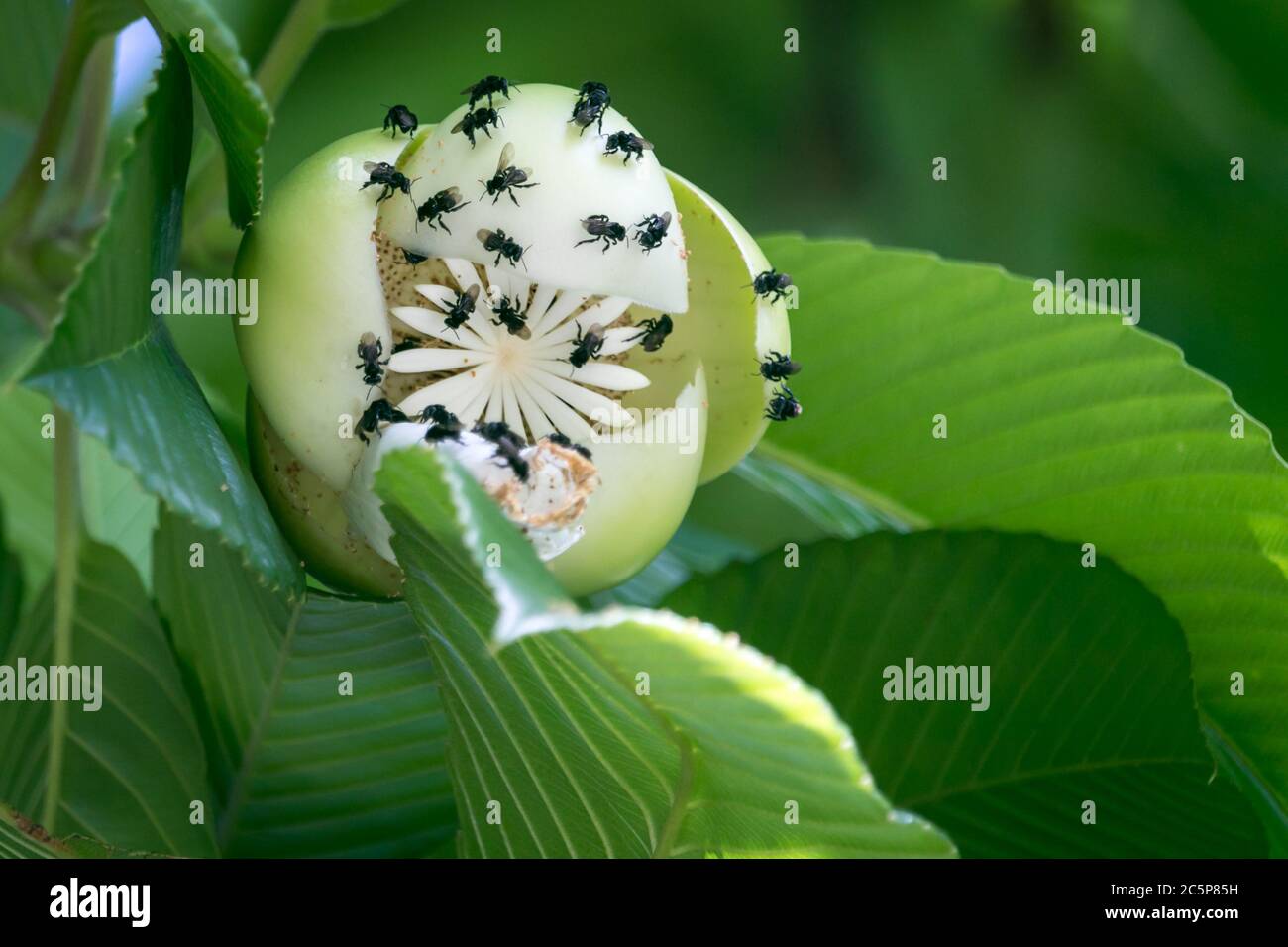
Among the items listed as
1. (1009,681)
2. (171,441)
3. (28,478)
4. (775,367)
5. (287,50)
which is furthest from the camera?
(28,478)

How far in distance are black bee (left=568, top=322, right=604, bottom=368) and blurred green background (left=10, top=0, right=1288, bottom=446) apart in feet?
2.42

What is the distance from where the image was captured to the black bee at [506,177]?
22.3 inches

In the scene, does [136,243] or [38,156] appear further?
[38,156]

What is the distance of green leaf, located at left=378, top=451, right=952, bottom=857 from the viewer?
0.45m

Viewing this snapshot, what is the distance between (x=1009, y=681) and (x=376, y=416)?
1.26 ft

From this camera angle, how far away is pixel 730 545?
3.51 feet

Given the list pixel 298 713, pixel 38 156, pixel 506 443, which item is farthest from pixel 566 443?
pixel 38 156

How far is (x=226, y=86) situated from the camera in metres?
0.57

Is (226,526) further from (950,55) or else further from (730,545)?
(950,55)

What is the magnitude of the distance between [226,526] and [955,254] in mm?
1046

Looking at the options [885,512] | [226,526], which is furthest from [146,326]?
[885,512]

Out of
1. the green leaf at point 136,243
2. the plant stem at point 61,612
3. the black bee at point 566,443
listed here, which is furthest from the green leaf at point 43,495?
the black bee at point 566,443

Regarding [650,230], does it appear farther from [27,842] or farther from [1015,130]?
[1015,130]

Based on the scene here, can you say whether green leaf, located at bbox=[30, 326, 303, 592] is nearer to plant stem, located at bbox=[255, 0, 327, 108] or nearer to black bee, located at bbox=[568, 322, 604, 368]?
black bee, located at bbox=[568, 322, 604, 368]
